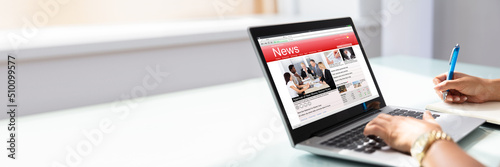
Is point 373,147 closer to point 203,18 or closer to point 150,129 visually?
point 150,129

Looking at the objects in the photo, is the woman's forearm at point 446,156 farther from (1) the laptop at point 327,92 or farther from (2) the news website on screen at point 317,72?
(2) the news website on screen at point 317,72

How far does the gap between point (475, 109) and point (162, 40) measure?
1144mm

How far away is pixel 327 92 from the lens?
776 millimetres

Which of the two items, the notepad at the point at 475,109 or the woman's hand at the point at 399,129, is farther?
the notepad at the point at 475,109

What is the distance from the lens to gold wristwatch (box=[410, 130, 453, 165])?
1.93 feet

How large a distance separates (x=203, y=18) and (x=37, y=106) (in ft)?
3.88

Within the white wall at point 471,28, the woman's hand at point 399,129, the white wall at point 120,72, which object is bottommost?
the woman's hand at point 399,129

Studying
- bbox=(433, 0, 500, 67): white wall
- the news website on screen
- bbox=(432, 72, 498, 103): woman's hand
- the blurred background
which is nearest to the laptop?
the news website on screen

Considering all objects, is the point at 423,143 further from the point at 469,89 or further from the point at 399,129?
the point at 469,89

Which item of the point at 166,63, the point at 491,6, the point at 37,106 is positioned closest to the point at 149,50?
the point at 166,63

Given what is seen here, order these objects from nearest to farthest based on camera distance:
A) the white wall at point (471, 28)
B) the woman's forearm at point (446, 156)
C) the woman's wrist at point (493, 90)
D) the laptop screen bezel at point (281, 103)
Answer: the woman's forearm at point (446, 156), the laptop screen bezel at point (281, 103), the woman's wrist at point (493, 90), the white wall at point (471, 28)

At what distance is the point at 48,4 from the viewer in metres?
2.05

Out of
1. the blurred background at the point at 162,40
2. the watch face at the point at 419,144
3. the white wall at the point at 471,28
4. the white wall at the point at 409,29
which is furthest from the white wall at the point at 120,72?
the watch face at the point at 419,144

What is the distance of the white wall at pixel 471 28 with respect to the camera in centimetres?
180
